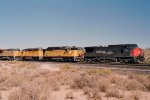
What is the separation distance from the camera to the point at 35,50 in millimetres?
58094

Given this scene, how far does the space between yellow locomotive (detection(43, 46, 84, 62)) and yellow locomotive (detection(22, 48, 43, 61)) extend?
2.75 m

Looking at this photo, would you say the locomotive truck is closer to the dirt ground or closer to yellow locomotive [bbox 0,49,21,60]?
the dirt ground

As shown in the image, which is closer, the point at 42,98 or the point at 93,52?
the point at 42,98

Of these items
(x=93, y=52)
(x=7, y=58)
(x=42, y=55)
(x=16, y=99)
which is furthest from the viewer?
(x=7, y=58)

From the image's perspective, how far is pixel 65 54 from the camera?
49344 mm

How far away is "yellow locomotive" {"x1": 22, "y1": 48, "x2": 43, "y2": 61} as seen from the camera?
57125mm

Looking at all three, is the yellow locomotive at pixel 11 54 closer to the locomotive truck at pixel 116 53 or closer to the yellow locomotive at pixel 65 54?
the yellow locomotive at pixel 65 54

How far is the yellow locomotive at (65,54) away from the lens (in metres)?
47.8

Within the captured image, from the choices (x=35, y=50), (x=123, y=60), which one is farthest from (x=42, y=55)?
(x=123, y=60)

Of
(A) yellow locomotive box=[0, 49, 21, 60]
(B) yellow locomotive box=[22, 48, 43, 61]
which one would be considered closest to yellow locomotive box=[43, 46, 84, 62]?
(B) yellow locomotive box=[22, 48, 43, 61]

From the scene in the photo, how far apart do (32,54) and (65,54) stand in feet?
40.7

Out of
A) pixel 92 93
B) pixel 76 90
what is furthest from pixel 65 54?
pixel 92 93

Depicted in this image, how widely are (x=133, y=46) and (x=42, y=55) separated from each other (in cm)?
2322

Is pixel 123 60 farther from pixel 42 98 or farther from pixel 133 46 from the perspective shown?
pixel 42 98
